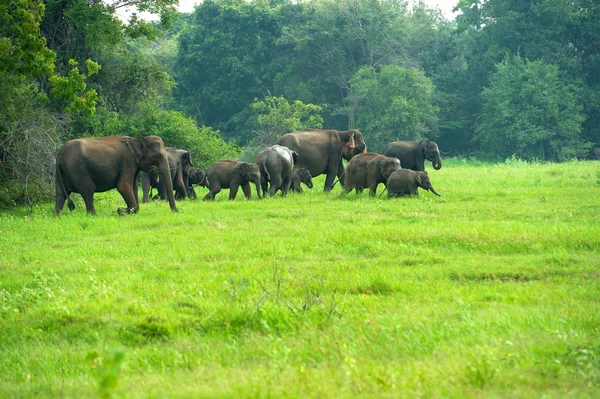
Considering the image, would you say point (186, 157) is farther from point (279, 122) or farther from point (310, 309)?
point (279, 122)

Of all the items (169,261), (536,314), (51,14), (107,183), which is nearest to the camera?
(536,314)

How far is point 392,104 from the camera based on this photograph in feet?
160

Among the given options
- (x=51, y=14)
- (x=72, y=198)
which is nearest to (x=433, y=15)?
(x=51, y=14)

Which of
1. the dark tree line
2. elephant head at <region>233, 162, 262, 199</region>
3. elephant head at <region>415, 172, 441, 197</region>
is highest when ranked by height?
the dark tree line

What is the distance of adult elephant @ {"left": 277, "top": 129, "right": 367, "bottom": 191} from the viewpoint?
2197cm

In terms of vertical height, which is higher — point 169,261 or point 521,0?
point 521,0

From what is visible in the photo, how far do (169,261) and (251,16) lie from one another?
48326mm

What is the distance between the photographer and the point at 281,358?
579 centimetres

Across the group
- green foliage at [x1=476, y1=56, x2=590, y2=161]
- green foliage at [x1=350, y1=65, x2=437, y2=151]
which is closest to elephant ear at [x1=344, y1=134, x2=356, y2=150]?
green foliage at [x1=350, y1=65, x2=437, y2=151]

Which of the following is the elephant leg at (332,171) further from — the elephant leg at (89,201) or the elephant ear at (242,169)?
the elephant leg at (89,201)

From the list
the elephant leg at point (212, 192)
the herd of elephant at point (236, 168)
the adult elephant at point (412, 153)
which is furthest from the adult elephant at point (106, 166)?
the adult elephant at point (412, 153)

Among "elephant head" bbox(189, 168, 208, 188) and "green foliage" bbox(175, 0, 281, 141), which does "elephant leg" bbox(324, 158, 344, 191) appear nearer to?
"elephant head" bbox(189, 168, 208, 188)

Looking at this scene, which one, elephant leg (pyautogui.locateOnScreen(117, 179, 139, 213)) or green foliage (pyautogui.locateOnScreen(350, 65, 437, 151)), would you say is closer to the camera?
elephant leg (pyautogui.locateOnScreen(117, 179, 139, 213))

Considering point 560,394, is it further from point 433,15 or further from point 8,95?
point 433,15
